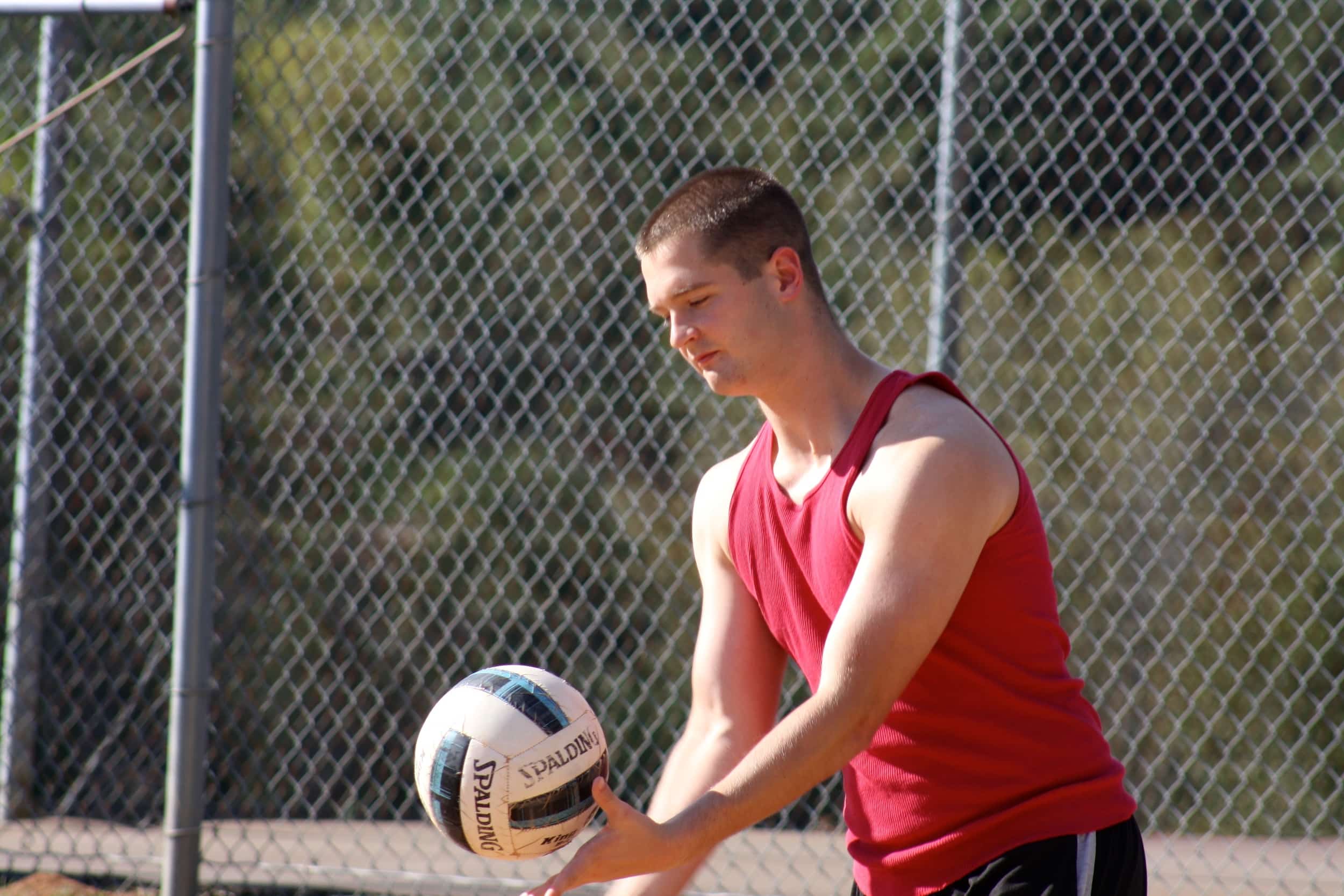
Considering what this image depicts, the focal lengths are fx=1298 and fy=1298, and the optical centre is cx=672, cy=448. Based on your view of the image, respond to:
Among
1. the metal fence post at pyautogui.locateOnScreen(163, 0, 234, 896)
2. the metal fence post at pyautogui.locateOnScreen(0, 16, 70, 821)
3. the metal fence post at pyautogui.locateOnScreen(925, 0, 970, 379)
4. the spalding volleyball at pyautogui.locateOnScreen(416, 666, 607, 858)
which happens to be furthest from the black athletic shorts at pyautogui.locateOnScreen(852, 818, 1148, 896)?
the metal fence post at pyautogui.locateOnScreen(0, 16, 70, 821)

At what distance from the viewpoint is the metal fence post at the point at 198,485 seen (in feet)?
11.8

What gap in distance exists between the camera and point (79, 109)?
5.02 m

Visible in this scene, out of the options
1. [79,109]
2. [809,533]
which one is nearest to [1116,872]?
[809,533]

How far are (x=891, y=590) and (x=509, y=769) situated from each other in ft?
2.18

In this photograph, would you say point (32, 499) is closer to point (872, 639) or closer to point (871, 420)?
point (871, 420)

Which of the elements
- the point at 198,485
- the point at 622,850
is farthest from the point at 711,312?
the point at 198,485

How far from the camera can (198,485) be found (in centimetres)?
362

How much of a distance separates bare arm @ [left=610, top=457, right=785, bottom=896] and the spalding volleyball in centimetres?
26

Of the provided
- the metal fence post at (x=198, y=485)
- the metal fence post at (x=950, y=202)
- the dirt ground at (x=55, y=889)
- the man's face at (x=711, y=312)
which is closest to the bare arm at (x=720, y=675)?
the man's face at (x=711, y=312)

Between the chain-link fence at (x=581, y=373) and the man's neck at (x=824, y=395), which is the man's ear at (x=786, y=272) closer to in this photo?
the man's neck at (x=824, y=395)

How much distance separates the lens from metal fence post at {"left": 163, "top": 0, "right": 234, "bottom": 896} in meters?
3.61

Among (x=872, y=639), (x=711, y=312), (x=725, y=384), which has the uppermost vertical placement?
(x=711, y=312)

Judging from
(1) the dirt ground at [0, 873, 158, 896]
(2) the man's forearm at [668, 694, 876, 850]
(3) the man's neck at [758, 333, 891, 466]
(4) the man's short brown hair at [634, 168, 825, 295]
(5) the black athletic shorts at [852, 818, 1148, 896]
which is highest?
(4) the man's short brown hair at [634, 168, 825, 295]

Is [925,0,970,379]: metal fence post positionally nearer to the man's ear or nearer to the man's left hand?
the man's ear
